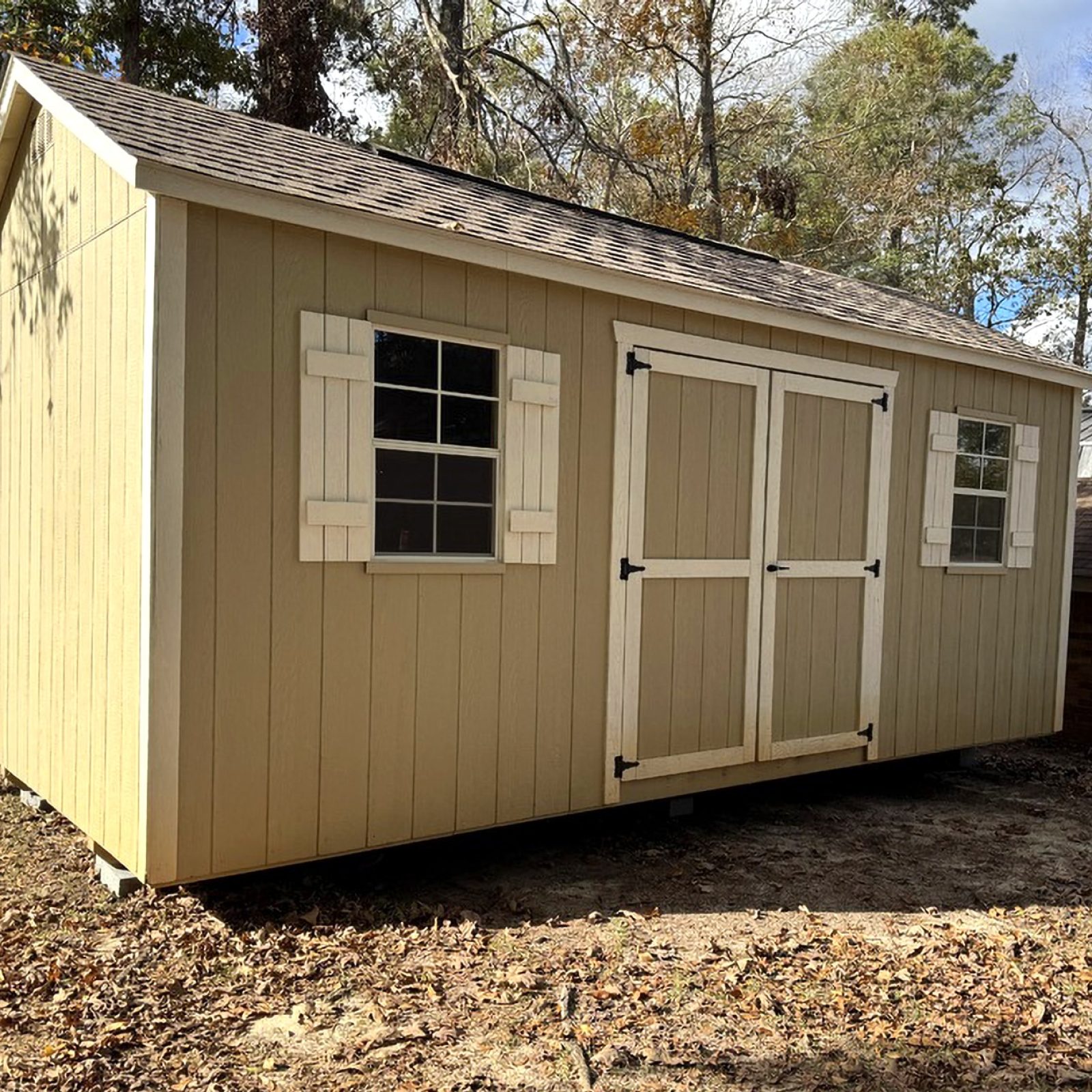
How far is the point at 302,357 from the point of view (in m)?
4.32

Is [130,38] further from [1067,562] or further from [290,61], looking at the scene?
[1067,562]

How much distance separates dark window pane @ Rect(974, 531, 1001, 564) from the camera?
24.6 feet

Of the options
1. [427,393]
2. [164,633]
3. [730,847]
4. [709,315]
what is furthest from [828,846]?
[164,633]

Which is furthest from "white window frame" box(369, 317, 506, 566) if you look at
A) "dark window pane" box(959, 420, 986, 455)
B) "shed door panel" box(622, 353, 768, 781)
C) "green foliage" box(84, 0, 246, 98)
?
"green foliage" box(84, 0, 246, 98)

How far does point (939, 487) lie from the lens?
704 centimetres

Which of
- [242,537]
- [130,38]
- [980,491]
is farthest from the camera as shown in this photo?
[130,38]

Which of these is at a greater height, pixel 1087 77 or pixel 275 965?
pixel 1087 77

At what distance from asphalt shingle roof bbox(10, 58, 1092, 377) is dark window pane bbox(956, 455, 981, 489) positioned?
759mm

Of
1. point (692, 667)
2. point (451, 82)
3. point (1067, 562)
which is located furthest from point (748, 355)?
point (451, 82)

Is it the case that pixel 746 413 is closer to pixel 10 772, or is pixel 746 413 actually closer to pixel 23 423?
pixel 23 423

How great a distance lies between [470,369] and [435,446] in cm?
42

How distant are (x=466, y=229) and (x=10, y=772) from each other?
3917 millimetres

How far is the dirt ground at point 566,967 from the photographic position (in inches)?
131

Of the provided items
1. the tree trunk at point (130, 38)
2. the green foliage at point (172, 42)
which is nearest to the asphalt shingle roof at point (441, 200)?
the tree trunk at point (130, 38)
